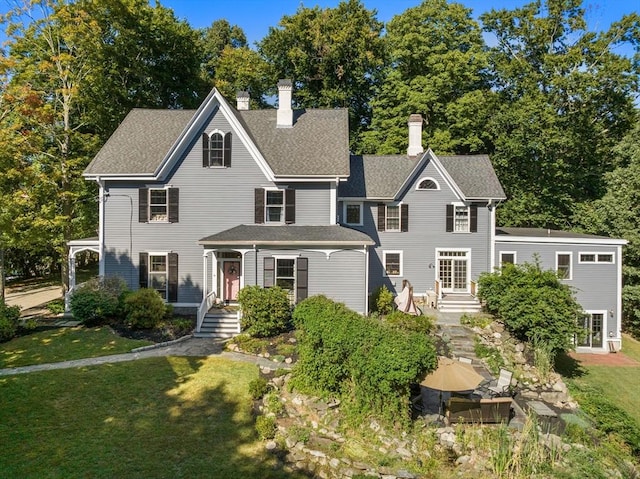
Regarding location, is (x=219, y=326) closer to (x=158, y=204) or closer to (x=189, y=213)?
(x=189, y=213)

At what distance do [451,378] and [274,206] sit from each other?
1142cm

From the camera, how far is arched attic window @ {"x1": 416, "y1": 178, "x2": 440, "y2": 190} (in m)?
20.4

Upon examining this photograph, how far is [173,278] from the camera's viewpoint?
18.0 meters

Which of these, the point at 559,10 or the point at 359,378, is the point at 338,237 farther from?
the point at 559,10

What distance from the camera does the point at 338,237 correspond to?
16.3 m

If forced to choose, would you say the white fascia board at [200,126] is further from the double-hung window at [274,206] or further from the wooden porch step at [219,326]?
the wooden porch step at [219,326]

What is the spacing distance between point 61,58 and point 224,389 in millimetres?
20161

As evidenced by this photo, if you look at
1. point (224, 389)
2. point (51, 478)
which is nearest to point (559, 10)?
point (224, 389)

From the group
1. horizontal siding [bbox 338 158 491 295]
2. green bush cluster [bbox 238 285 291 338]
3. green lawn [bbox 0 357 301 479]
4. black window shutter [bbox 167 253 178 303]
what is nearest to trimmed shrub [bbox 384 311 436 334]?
green bush cluster [bbox 238 285 291 338]

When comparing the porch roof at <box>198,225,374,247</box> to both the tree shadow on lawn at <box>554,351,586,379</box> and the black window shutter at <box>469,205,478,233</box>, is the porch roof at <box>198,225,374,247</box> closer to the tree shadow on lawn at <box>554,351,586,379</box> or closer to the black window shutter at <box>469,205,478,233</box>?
the black window shutter at <box>469,205,478,233</box>

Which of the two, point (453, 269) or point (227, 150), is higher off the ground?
point (227, 150)

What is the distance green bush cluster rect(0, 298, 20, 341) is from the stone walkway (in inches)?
135

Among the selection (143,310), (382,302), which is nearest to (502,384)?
(382,302)

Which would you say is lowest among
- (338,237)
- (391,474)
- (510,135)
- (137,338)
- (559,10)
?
(391,474)
